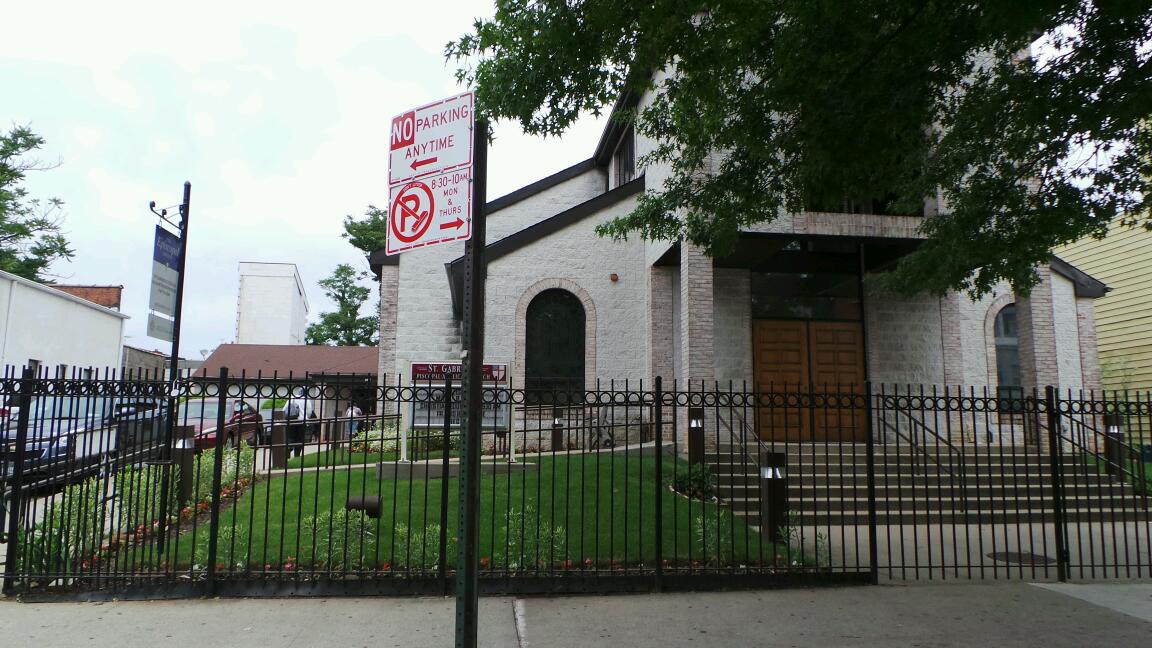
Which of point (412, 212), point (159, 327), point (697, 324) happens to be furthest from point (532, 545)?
point (159, 327)

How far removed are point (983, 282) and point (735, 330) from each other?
6.36m

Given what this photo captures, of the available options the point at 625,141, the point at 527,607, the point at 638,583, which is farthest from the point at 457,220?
the point at 625,141

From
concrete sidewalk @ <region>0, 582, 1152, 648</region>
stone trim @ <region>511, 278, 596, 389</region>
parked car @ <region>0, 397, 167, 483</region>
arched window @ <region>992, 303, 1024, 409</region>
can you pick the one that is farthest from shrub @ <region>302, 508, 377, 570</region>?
arched window @ <region>992, 303, 1024, 409</region>

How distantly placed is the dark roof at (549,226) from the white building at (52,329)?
768 cm

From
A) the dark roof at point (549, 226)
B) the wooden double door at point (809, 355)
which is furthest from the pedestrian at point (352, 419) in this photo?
the wooden double door at point (809, 355)

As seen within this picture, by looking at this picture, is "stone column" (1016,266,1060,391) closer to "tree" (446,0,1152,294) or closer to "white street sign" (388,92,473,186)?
"tree" (446,0,1152,294)

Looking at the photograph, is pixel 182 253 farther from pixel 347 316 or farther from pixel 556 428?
pixel 347 316

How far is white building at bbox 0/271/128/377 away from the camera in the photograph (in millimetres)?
16406

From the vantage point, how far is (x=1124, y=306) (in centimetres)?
1956

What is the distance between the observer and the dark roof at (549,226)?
14995 mm

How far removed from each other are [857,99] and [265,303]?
179ft

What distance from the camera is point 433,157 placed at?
353 centimetres

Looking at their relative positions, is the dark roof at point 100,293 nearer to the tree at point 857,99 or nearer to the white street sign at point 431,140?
the tree at point 857,99

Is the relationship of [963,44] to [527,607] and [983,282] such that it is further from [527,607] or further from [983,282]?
[527,607]
